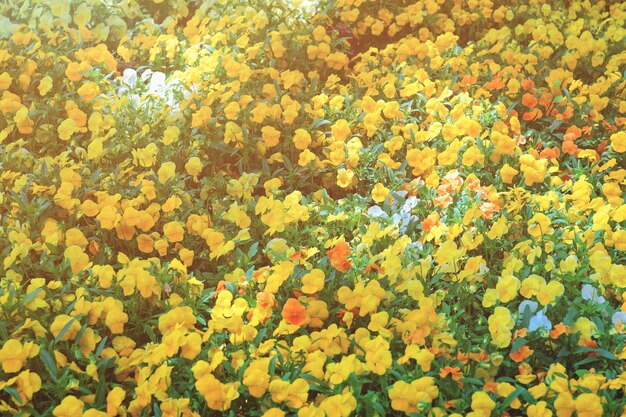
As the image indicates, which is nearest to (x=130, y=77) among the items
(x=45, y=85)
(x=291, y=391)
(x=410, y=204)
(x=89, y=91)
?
(x=89, y=91)

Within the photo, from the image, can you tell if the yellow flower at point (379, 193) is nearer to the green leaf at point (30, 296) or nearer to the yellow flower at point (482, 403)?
the yellow flower at point (482, 403)

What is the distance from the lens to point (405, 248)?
2.46 meters

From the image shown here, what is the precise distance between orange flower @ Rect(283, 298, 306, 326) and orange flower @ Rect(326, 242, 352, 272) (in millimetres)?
286

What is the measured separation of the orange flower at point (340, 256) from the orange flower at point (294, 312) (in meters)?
0.29

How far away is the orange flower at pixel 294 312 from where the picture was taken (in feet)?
6.86

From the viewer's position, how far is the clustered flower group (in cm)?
192

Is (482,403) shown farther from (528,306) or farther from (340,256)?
(340,256)

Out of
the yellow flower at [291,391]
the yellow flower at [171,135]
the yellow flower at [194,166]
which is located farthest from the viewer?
the yellow flower at [171,135]

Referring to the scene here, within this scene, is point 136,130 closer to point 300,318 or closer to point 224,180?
point 224,180

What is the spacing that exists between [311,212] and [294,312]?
72 cm

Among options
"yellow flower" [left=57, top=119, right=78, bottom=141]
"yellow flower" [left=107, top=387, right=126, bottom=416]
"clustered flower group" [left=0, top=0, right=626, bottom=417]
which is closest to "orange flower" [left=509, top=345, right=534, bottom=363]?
"clustered flower group" [left=0, top=0, right=626, bottom=417]

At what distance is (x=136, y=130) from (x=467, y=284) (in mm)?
1648

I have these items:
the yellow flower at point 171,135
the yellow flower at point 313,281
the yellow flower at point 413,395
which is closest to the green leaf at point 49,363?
the yellow flower at point 313,281

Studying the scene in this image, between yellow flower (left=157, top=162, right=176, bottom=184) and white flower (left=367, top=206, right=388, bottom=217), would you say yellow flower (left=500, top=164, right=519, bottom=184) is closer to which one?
white flower (left=367, top=206, right=388, bottom=217)
